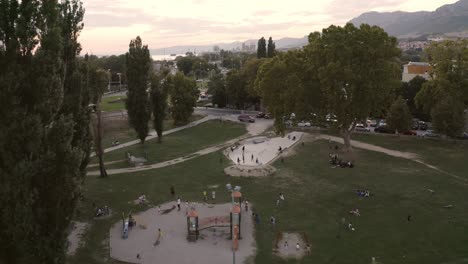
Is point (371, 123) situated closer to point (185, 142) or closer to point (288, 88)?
point (288, 88)

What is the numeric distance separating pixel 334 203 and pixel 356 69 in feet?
70.0

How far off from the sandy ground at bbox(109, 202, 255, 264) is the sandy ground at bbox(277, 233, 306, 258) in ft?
7.26

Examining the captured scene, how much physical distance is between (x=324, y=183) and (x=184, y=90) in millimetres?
42656

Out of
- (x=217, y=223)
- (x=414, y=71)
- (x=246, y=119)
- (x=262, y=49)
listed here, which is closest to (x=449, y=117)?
(x=414, y=71)

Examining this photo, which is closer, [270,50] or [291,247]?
[291,247]

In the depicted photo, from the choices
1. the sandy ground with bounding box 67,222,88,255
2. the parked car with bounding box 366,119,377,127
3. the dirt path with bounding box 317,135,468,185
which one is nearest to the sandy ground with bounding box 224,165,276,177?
the dirt path with bounding box 317,135,468,185

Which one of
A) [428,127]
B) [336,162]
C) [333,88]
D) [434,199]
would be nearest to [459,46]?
[428,127]

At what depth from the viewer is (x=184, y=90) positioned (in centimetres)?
8081

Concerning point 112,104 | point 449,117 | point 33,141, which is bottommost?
point 112,104

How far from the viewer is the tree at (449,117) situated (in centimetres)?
5847

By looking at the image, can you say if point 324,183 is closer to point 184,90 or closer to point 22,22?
point 22,22

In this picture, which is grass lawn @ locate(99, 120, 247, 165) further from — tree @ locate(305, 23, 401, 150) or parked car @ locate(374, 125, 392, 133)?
parked car @ locate(374, 125, 392, 133)

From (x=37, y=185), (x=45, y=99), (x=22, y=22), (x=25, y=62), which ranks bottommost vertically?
(x=37, y=185)

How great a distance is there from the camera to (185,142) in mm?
68688
